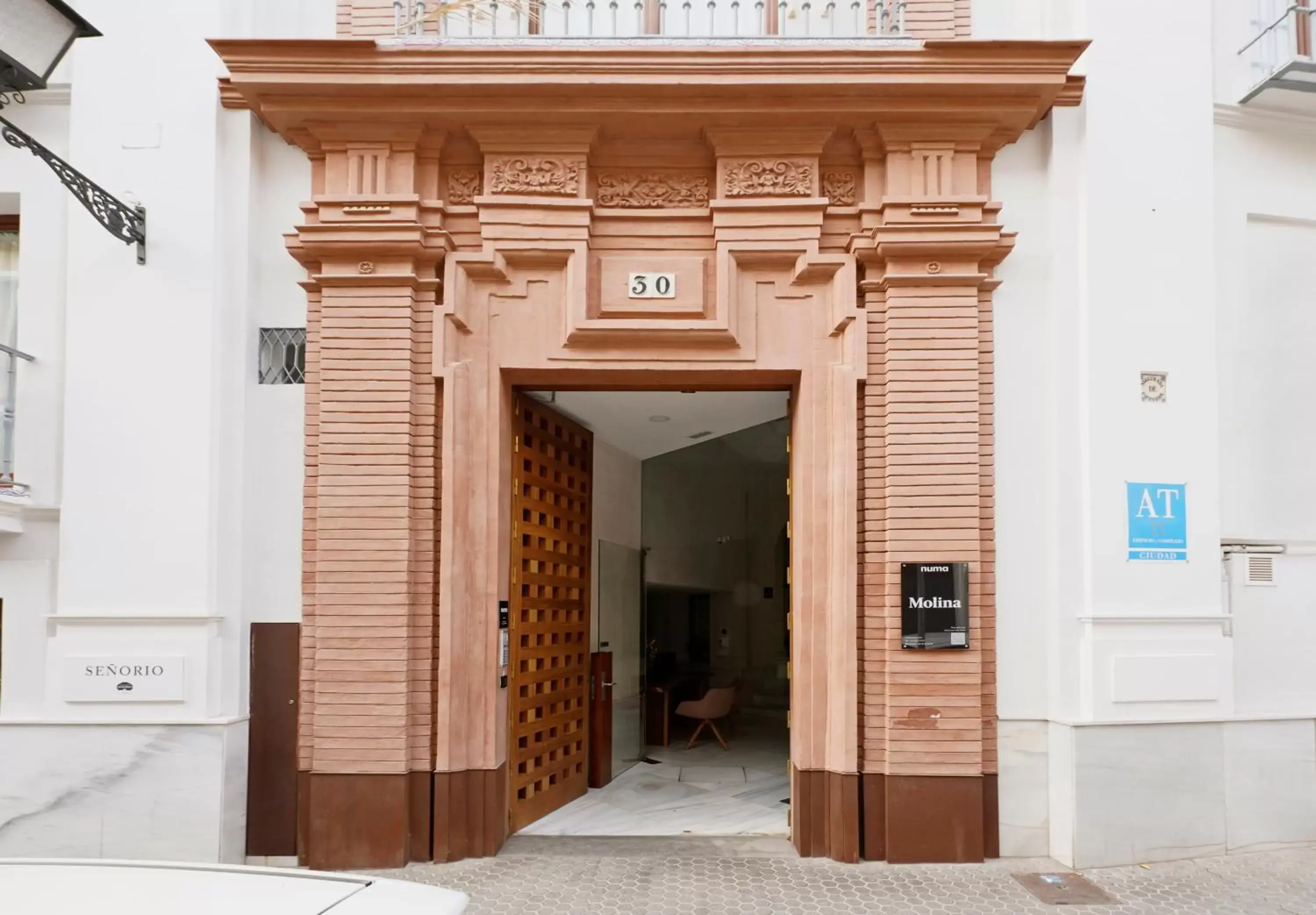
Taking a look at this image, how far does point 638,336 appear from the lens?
585 cm

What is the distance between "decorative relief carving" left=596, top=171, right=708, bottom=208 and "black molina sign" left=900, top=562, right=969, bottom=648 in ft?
9.06

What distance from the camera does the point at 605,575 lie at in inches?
329

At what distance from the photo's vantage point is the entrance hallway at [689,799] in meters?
6.43

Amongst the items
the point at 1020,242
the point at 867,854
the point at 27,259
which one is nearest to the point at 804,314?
the point at 1020,242

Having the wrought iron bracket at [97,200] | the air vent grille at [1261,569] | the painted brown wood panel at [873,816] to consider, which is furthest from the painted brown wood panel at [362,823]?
the air vent grille at [1261,569]

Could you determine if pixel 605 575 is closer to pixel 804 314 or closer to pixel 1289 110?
pixel 804 314

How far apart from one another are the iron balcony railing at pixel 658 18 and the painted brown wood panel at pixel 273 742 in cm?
402

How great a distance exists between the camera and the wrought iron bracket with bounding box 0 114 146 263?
4.79 m

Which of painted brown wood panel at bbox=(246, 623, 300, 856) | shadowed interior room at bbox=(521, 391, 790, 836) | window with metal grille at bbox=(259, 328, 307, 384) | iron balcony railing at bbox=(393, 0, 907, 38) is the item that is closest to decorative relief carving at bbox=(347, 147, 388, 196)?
iron balcony railing at bbox=(393, 0, 907, 38)

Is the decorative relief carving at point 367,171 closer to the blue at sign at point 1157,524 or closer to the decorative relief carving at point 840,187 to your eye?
the decorative relief carving at point 840,187

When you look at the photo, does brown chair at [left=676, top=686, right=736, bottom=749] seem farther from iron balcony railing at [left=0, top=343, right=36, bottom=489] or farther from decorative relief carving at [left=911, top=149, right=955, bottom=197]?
iron balcony railing at [left=0, top=343, right=36, bottom=489]

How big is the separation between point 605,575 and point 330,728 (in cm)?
324

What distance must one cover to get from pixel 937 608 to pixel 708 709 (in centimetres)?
479

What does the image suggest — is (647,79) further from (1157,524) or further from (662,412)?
(1157,524)
